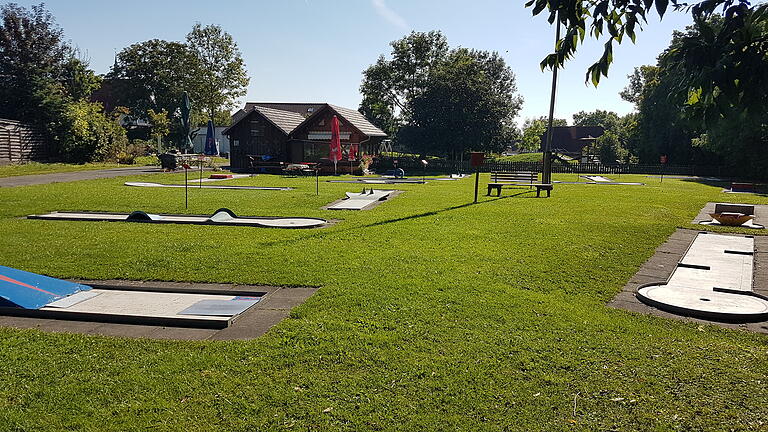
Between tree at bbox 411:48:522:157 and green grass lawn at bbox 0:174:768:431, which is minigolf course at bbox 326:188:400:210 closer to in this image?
green grass lawn at bbox 0:174:768:431

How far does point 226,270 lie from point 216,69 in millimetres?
65629

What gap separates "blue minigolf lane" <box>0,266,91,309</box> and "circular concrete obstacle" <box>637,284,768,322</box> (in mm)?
7129

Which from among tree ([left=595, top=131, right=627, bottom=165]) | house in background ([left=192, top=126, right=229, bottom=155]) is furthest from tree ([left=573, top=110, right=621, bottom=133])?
house in background ([left=192, top=126, right=229, bottom=155])

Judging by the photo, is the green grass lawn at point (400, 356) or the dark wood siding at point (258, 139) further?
the dark wood siding at point (258, 139)

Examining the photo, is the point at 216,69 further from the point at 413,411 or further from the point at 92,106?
the point at 413,411

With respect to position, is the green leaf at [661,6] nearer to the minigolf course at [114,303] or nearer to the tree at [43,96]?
the minigolf course at [114,303]

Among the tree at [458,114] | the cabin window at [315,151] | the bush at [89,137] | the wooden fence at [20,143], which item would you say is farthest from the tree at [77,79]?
the tree at [458,114]

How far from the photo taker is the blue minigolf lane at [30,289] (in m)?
6.22

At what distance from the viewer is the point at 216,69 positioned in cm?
6844

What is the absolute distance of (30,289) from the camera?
6.61 m

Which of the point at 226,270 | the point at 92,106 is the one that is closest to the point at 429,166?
the point at 92,106

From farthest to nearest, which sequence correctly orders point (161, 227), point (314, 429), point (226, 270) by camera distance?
point (161, 227)
point (226, 270)
point (314, 429)

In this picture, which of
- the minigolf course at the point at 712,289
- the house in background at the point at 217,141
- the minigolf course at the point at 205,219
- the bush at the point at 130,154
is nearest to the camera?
the minigolf course at the point at 712,289

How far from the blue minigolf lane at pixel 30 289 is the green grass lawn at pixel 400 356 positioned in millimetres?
748
